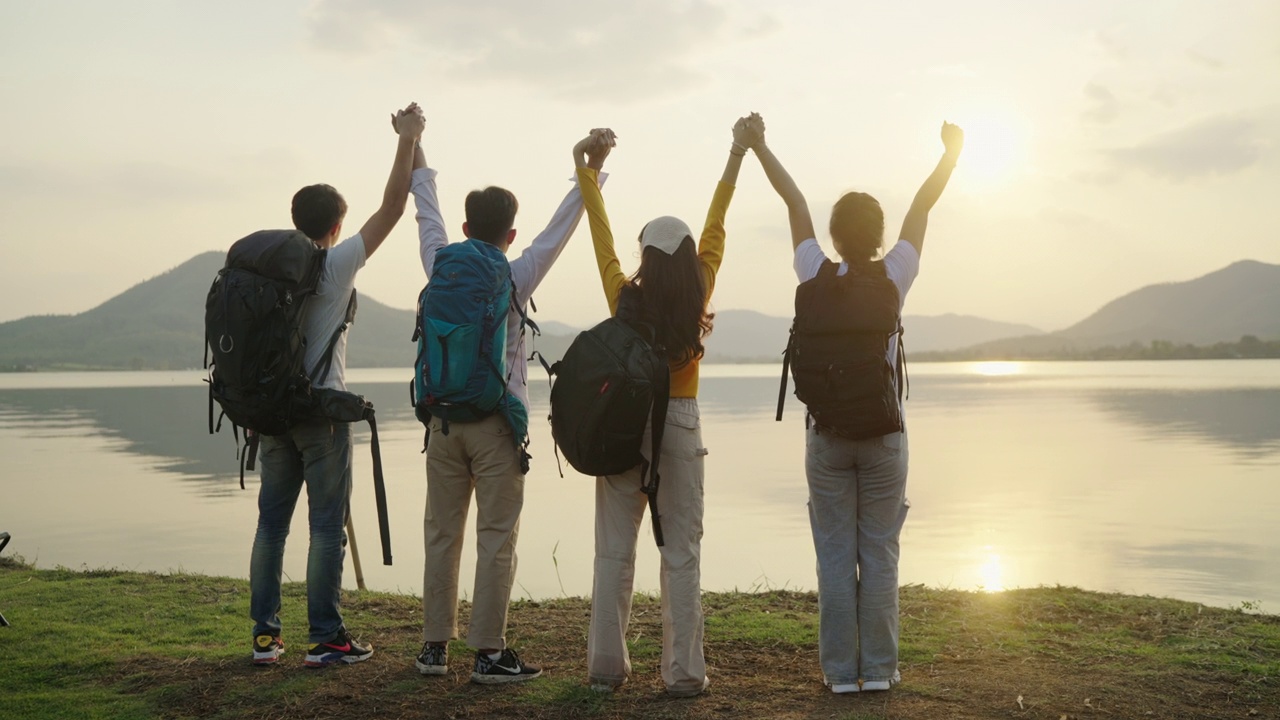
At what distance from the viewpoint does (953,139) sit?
4.94m

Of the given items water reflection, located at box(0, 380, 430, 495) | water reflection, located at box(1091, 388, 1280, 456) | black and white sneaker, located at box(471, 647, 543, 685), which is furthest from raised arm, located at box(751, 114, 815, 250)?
water reflection, located at box(1091, 388, 1280, 456)

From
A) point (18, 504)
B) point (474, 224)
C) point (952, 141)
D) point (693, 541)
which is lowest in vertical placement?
point (18, 504)

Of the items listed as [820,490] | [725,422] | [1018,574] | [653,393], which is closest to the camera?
[653,393]

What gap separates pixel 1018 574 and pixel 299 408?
311 inches

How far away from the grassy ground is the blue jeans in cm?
29

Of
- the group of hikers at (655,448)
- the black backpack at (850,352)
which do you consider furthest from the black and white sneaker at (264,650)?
the black backpack at (850,352)

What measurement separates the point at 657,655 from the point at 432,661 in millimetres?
1138

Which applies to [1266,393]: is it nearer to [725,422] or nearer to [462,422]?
[725,422]

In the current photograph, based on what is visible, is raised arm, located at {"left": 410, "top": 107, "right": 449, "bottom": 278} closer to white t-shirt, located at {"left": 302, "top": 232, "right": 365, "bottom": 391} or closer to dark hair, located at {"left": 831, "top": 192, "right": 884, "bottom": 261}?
white t-shirt, located at {"left": 302, "top": 232, "right": 365, "bottom": 391}

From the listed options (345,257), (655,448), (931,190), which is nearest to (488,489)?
(655,448)

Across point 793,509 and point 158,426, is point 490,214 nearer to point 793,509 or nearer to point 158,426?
point 793,509

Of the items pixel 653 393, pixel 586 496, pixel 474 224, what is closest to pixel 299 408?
pixel 474 224

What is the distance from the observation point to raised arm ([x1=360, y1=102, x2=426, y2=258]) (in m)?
4.81

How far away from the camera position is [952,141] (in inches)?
195
